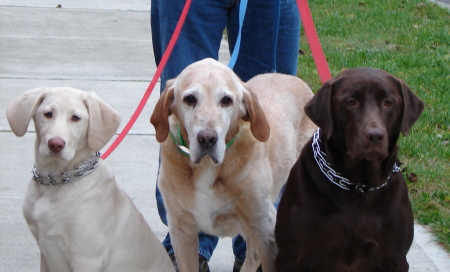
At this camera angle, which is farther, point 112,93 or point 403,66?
point 403,66

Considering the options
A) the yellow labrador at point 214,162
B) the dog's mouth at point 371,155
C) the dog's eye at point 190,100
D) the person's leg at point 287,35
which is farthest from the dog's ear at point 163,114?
the person's leg at point 287,35

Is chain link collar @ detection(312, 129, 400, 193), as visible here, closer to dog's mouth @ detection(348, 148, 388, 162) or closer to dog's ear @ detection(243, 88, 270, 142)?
dog's mouth @ detection(348, 148, 388, 162)

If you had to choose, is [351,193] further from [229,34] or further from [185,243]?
[229,34]

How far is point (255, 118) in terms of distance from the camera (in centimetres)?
397

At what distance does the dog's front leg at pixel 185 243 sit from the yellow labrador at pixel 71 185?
32 cm

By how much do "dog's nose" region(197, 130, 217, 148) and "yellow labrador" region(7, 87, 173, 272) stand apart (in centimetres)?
49

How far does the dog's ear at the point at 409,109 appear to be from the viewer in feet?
11.8

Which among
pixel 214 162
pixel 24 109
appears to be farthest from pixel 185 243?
pixel 24 109

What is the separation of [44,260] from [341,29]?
8399 millimetres

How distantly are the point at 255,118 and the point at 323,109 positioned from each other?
17.7 inches

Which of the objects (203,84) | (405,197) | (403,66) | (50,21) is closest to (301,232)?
(405,197)

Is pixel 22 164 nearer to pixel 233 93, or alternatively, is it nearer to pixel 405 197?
pixel 233 93

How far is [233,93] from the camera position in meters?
3.85

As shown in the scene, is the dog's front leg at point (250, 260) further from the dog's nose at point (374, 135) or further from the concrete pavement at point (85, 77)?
the dog's nose at point (374, 135)
